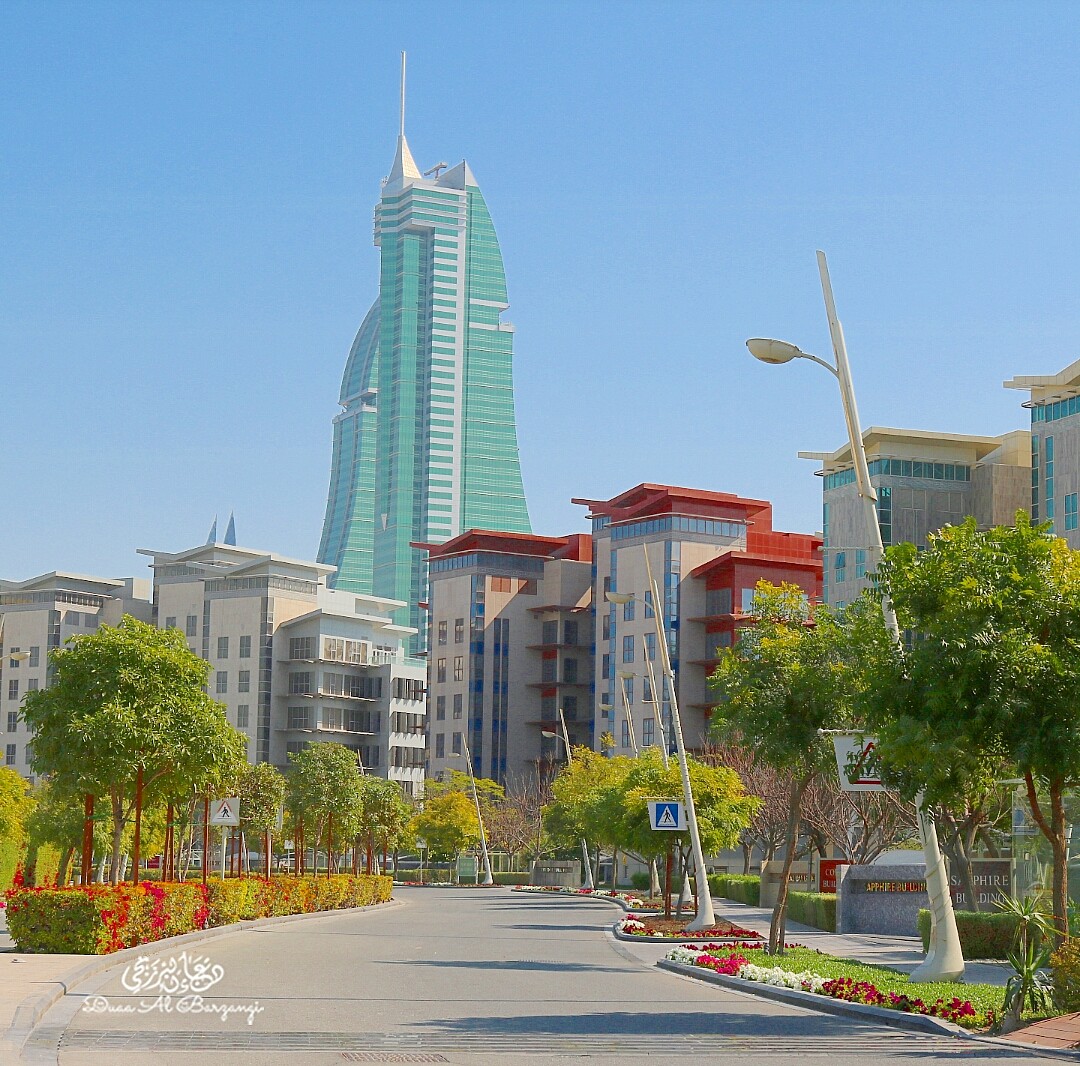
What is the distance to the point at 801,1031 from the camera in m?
16.2

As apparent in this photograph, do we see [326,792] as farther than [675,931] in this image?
Yes

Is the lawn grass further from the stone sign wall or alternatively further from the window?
the window

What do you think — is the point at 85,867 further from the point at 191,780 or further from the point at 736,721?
the point at 736,721

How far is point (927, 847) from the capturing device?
21312 mm

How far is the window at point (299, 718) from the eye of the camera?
13725 cm

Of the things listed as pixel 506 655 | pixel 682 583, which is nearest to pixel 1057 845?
pixel 682 583

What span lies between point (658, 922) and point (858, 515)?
213ft

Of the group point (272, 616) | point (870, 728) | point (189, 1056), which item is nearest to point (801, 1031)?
point (870, 728)

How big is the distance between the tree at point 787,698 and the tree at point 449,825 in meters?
85.2

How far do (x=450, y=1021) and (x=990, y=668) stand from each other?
689 centimetres

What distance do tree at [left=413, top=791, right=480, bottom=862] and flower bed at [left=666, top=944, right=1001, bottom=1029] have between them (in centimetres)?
8485

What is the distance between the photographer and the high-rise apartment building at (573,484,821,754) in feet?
410

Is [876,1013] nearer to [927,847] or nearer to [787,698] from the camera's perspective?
[927,847]

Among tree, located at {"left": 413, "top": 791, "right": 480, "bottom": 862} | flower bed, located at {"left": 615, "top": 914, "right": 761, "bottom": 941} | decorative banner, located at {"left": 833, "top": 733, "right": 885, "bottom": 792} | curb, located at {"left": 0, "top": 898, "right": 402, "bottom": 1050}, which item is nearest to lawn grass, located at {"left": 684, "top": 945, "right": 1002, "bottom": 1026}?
decorative banner, located at {"left": 833, "top": 733, "right": 885, "bottom": 792}
